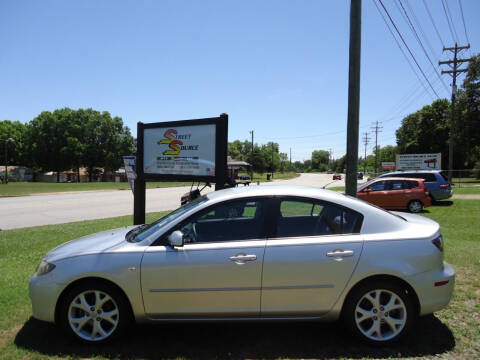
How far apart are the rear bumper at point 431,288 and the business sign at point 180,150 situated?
4055mm

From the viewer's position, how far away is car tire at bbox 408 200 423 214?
43.7 feet

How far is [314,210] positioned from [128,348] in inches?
89.1

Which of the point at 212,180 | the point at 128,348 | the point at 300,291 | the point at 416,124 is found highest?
the point at 416,124

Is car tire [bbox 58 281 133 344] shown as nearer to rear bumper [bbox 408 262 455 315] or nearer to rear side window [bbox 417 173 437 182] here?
rear bumper [bbox 408 262 455 315]

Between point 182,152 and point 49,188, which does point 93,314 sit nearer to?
point 182,152

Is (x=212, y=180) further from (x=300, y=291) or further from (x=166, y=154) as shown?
(x=300, y=291)

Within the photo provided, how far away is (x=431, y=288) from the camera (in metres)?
3.05

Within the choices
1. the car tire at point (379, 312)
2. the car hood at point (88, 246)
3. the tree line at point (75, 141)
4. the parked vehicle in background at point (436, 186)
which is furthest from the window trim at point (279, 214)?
the tree line at point (75, 141)

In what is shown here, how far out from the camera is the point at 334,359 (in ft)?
9.39

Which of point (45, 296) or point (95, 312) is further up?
point (45, 296)

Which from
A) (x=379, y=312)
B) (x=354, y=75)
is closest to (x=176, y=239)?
(x=379, y=312)

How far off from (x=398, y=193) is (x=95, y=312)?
13414mm

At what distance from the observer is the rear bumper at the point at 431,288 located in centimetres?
303

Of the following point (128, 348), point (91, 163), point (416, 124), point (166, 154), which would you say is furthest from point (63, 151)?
point (416, 124)
